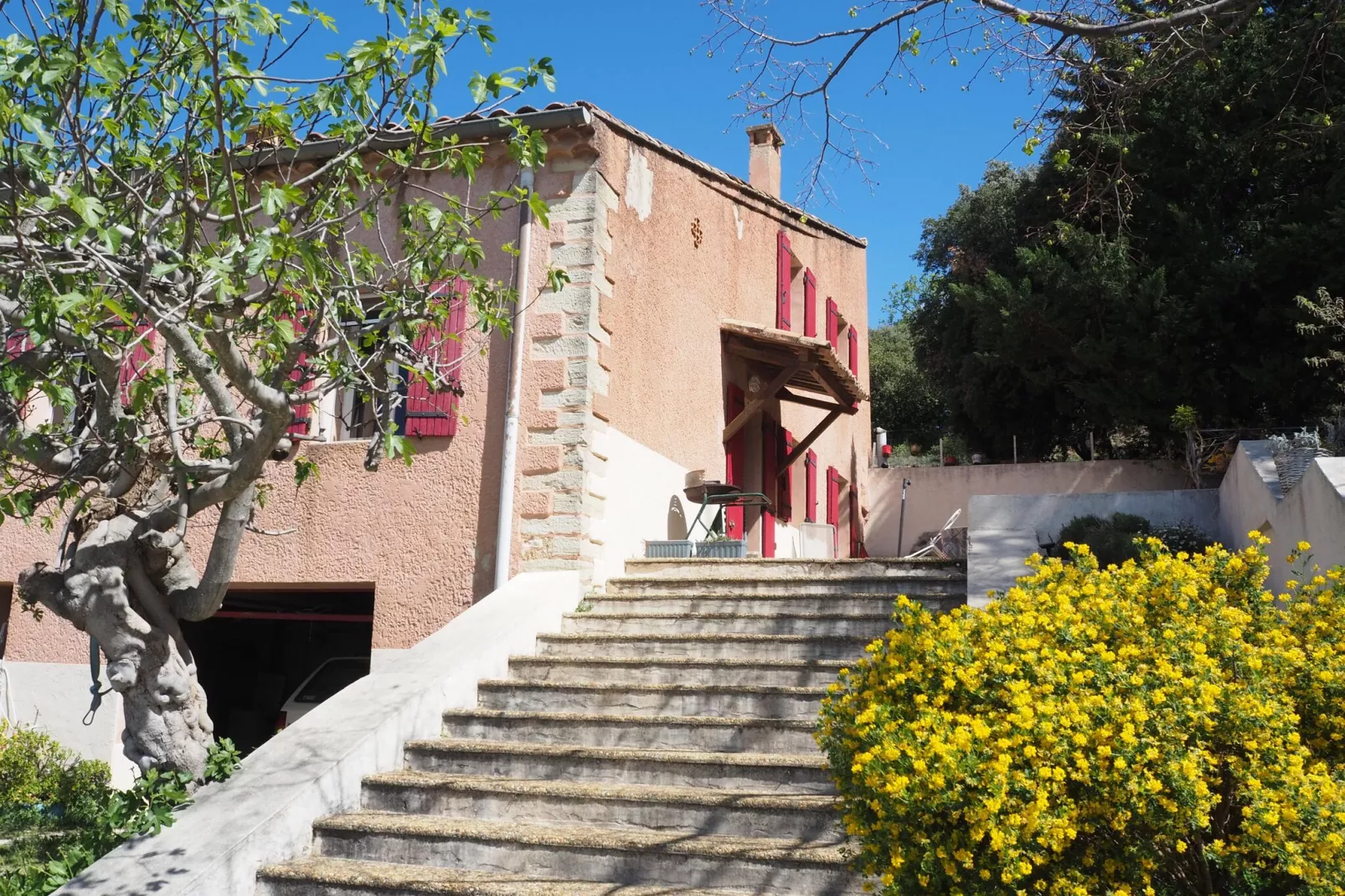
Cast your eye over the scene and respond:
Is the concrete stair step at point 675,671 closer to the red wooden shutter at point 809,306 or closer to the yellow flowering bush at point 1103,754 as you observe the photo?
the yellow flowering bush at point 1103,754

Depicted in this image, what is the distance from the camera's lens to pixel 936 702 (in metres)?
3.42

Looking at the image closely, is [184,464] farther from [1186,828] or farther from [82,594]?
[1186,828]

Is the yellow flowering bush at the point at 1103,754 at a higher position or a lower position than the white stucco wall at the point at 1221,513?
lower

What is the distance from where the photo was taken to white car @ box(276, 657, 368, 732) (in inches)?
372

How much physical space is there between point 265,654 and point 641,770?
26.9 feet

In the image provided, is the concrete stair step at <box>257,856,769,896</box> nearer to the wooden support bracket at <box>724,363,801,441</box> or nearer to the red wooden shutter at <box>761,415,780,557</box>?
the wooden support bracket at <box>724,363,801,441</box>

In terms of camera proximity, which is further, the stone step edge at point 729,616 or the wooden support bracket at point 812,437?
the wooden support bracket at point 812,437

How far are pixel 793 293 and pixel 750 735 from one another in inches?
314

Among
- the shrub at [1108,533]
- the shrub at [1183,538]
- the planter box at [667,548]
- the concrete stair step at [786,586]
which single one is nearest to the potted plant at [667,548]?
the planter box at [667,548]

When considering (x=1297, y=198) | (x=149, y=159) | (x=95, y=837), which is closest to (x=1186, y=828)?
(x=95, y=837)

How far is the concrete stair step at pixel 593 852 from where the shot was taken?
4.23 metres

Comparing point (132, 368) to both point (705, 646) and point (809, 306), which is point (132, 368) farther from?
point (809, 306)

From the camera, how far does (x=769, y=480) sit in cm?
1170

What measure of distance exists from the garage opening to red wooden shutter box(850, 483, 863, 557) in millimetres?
6894
